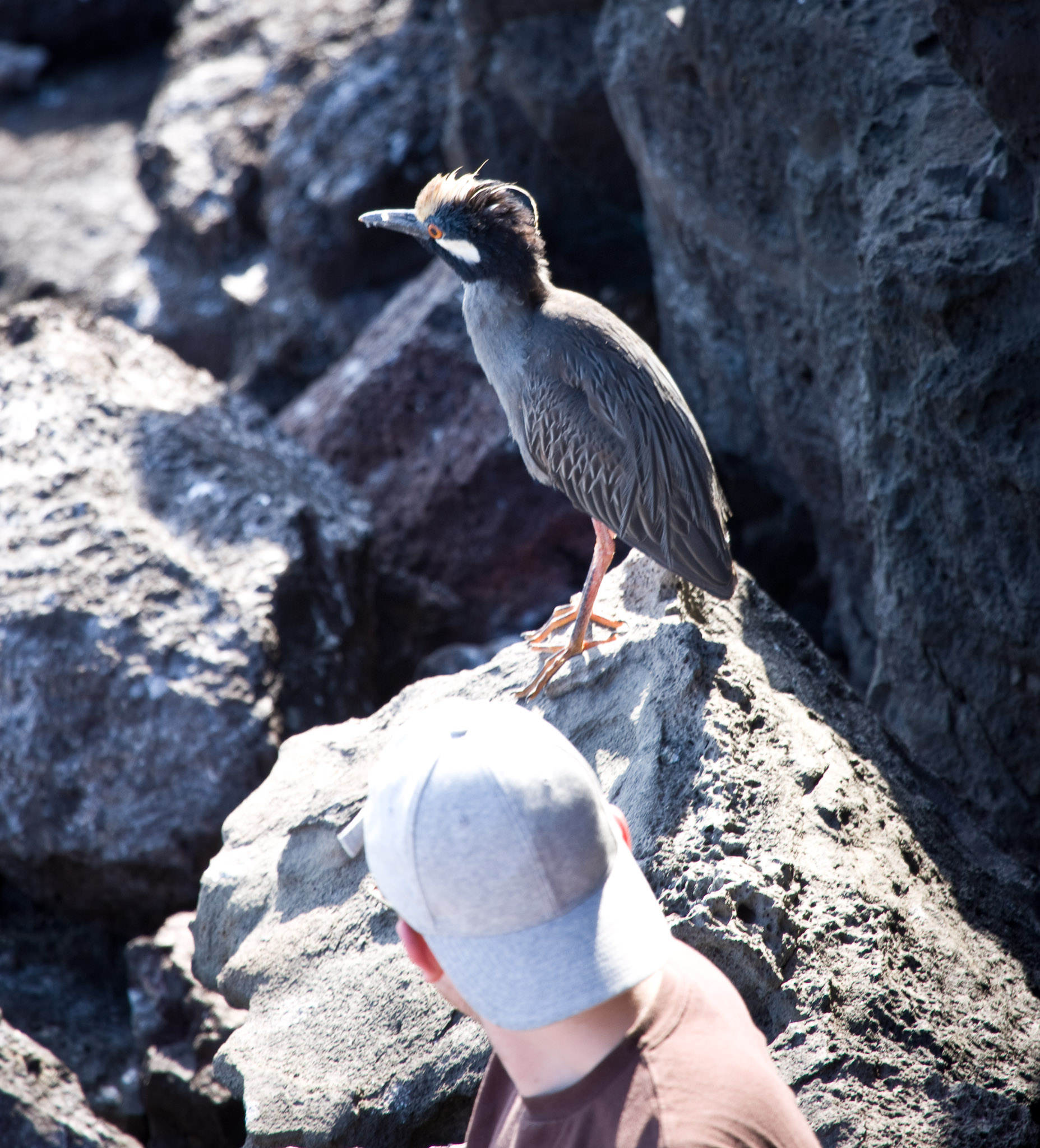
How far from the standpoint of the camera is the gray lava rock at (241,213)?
7.11m

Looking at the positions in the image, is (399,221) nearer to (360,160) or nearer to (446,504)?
(446,504)

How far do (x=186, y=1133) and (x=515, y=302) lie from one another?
2.73 m

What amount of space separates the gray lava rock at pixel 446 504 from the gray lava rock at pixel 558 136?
1037 mm

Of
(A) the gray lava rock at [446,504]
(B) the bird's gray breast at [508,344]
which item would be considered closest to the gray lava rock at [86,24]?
(A) the gray lava rock at [446,504]

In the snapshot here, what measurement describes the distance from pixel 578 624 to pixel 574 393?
31.6 inches

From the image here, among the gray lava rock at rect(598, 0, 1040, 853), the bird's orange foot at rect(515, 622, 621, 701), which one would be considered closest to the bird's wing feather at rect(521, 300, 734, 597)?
the bird's orange foot at rect(515, 622, 621, 701)

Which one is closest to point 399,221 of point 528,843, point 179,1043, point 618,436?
point 618,436

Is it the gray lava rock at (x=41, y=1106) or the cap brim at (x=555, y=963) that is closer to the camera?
the cap brim at (x=555, y=963)

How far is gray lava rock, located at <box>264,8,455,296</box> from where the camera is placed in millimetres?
6746

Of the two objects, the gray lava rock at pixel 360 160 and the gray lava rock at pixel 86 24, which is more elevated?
the gray lava rock at pixel 86 24

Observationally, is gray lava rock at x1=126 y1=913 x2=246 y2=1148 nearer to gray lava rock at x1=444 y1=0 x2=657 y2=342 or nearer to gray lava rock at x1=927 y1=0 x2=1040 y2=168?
gray lava rock at x1=927 y1=0 x2=1040 y2=168

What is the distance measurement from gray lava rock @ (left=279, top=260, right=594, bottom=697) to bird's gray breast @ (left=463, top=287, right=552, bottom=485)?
1.43 metres

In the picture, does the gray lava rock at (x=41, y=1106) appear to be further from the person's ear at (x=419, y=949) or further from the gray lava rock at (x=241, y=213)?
the gray lava rock at (x=241, y=213)

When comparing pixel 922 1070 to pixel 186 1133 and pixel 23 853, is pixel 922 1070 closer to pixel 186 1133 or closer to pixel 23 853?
pixel 186 1133
